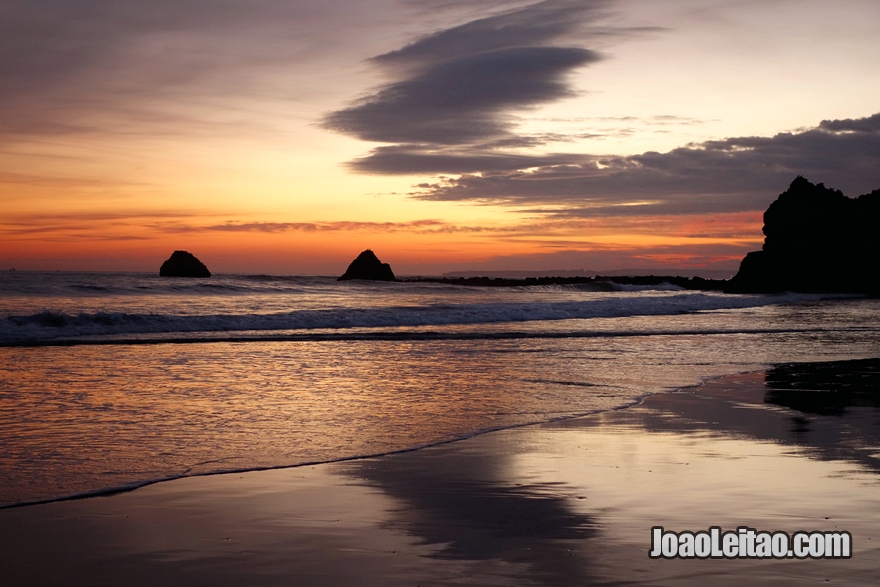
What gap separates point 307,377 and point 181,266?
66.0 metres

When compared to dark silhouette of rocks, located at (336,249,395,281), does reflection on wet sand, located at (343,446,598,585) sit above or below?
below

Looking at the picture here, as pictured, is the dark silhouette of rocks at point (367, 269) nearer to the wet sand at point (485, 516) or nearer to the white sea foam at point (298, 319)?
the white sea foam at point (298, 319)

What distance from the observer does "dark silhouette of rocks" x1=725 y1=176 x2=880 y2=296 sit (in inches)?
2650

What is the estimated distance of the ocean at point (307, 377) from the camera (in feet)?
24.3

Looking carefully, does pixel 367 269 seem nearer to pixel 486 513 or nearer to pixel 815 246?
pixel 815 246

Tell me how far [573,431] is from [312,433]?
301cm

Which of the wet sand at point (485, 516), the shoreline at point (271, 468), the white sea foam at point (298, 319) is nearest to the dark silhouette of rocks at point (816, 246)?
the white sea foam at point (298, 319)

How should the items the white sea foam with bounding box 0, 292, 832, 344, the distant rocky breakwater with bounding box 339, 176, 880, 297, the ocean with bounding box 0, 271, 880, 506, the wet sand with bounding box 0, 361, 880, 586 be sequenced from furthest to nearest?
the distant rocky breakwater with bounding box 339, 176, 880, 297, the white sea foam with bounding box 0, 292, 832, 344, the ocean with bounding box 0, 271, 880, 506, the wet sand with bounding box 0, 361, 880, 586

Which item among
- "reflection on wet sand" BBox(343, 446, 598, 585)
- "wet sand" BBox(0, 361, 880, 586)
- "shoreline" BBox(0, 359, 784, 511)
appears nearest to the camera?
"wet sand" BBox(0, 361, 880, 586)

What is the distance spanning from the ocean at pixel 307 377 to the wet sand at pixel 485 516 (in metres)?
0.86

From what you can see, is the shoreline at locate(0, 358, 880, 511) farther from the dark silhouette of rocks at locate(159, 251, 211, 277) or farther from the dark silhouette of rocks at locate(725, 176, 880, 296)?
the dark silhouette of rocks at locate(159, 251, 211, 277)

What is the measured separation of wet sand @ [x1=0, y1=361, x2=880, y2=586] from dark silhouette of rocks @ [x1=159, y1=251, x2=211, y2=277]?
234 feet

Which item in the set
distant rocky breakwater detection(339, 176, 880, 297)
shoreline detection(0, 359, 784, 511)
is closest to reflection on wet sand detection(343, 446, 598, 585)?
shoreline detection(0, 359, 784, 511)

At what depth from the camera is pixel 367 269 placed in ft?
275
